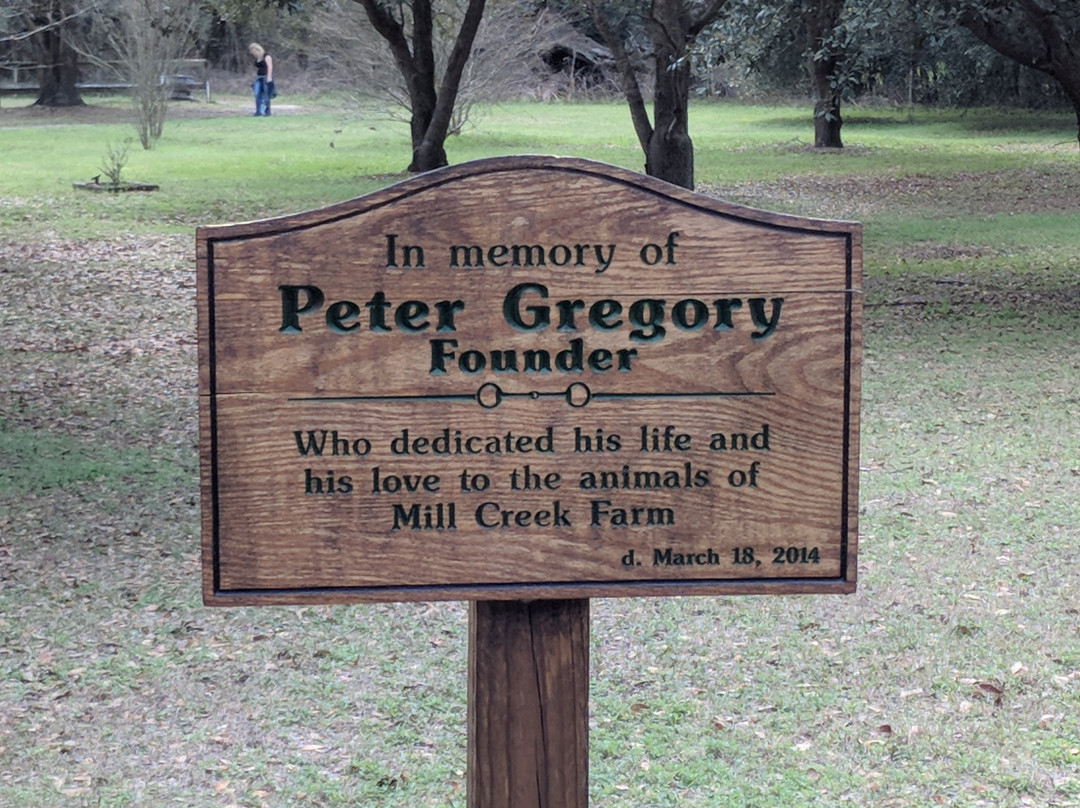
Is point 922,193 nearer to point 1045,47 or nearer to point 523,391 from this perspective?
point 1045,47

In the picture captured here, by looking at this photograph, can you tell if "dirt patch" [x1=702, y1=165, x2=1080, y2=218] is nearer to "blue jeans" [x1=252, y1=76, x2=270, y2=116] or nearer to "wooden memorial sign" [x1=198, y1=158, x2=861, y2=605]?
"wooden memorial sign" [x1=198, y1=158, x2=861, y2=605]

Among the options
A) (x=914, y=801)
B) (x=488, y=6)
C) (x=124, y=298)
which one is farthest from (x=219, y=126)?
(x=914, y=801)

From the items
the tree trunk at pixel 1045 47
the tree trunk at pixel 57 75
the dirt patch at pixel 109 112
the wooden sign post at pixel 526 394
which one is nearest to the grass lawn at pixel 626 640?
the wooden sign post at pixel 526 394

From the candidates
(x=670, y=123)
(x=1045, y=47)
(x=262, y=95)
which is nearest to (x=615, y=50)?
(x=670, y=123)

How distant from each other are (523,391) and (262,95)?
3608 centimetres

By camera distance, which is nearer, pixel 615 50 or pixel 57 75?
pixel 615 50

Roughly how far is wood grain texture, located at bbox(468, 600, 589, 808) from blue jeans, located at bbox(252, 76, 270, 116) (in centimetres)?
3579

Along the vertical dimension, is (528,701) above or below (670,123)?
below

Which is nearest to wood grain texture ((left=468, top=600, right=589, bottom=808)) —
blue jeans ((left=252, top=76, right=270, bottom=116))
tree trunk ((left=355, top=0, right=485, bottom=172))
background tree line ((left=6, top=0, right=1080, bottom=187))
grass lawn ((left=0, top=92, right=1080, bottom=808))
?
grass lawn ((left=0, top=92, right=1080, bottom=808))

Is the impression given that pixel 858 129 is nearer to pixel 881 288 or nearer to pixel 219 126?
pixel 219 126

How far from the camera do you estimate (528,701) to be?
2.40m

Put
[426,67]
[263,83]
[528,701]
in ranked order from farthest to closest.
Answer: [263,83] < [426,67] < [528,701]

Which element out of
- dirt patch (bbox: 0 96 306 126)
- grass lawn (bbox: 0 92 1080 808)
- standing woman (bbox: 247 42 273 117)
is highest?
standing woman (bbox: 247 42 273 117)

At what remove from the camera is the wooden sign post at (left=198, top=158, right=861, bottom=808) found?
2148 millimetres
